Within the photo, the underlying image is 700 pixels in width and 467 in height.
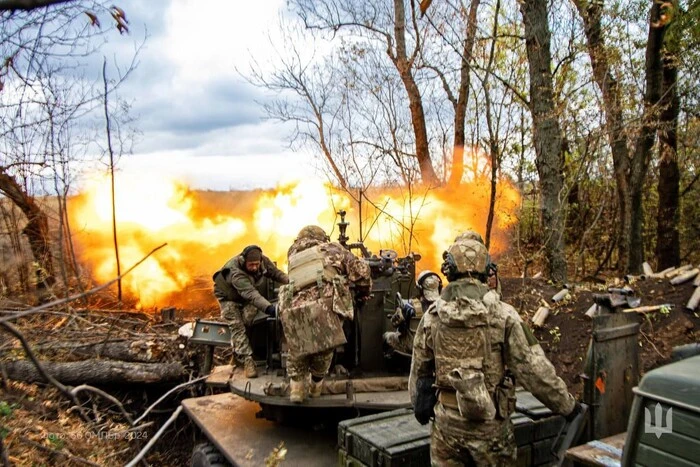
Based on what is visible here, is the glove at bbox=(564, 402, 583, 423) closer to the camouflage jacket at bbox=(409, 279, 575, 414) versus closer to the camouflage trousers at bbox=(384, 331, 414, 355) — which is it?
the camouflage jacket at bbox=(409, 279, 575, 414)

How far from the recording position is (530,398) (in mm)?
5395

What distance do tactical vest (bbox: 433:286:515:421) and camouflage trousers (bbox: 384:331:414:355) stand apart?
2102mm

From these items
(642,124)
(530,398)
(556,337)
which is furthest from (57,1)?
(642,124)

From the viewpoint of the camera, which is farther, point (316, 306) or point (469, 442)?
point (316, 306)

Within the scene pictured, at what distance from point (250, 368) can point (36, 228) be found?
812 cm

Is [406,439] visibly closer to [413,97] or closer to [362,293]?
[362,293]

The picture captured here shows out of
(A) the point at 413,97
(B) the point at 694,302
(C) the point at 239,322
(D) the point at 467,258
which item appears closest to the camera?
(D) the point at 467,258

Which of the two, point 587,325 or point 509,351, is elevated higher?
point 509,351

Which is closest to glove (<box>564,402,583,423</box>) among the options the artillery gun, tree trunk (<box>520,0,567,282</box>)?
the artillery gun

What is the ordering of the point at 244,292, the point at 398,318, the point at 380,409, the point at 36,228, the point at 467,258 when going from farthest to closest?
the point at 36,228 → the point at 244,292 → the point at 398,318 → the point at 380,409 → the point at 467,258

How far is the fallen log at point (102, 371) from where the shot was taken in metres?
8.51

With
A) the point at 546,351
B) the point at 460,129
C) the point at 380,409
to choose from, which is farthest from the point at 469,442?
the point at 460,129

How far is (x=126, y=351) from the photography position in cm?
949

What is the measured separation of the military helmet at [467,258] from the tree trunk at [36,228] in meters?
10.4
